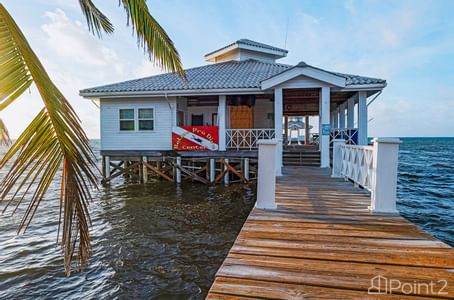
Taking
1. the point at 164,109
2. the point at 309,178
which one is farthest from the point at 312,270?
the point at 164,109

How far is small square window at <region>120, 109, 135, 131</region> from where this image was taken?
13586mm

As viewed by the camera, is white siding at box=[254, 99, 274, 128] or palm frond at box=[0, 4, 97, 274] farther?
white siding at box=[254, 99, 274, 128]

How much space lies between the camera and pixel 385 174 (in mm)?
4473

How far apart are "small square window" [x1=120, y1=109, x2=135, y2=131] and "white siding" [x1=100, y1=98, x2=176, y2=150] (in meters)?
0.17

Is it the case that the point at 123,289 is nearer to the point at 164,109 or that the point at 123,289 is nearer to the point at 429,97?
the point at 164,109

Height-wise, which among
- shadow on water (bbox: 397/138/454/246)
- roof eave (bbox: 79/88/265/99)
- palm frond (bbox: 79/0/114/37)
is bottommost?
shadow on water (bbox: 397/138/454/246)

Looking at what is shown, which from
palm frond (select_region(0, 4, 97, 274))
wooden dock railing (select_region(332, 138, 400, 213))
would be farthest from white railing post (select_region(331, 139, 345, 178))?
palm frond (select_region(0, 4, 97, 274))

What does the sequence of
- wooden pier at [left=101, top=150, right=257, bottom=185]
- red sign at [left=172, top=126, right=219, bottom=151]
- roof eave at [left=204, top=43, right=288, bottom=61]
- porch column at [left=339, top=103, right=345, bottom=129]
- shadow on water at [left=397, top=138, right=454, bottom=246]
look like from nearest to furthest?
shadow on water at [left=397, top=138, right=454, bottom=246] < wooden pier at [left=101, top=150, right=257, bottom=185] < red sign at [left=172, top=126, right=219, bottom=151] < porch column at [left=339, top=103, right=345, bottom=129] < roof eave at [left=204, top=43, right=288, bottom=61]

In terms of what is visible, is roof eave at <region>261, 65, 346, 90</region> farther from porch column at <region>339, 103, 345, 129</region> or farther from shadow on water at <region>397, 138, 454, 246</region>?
porch column at <region>339, 103, 345, 129</region>

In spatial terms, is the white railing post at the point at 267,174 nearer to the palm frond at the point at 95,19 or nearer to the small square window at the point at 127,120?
the palm frond at the point at 95,19

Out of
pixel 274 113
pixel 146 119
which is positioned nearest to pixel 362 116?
pixel 274 113

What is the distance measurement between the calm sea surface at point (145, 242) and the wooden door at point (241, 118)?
4.36 meters
